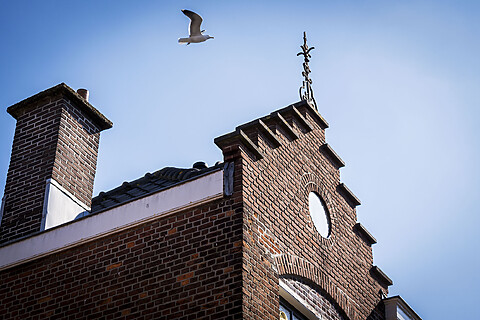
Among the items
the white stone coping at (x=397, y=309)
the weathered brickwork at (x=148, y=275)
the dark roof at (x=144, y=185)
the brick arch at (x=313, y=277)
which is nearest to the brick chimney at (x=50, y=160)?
the dark roof at (x=144, y=185)

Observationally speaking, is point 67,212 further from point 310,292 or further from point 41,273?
point 310,292

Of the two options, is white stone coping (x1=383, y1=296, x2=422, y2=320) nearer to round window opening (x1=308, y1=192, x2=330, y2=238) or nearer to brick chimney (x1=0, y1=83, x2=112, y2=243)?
round window opening (x1=308, y1=192, x2=330, y2=238)

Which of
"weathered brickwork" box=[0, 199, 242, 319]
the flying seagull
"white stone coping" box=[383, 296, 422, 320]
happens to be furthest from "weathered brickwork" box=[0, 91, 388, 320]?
the flying seagull

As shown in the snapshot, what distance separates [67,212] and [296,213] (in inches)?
144

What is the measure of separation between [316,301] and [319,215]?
1.47m

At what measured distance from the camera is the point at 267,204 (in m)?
10.9

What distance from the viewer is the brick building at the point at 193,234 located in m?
10.1

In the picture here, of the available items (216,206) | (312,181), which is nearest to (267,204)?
(216,206)

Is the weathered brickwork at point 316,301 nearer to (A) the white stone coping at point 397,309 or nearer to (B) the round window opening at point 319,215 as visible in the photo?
(B) the round window opening at point 319,215

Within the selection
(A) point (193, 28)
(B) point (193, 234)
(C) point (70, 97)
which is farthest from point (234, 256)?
(C) point (70, 97)

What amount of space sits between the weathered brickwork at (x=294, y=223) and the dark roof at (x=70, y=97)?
3541mm

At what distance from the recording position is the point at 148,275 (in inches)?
410

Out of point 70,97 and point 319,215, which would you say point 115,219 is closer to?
point 319,215

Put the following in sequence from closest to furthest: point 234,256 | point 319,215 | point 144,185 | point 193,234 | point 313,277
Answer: point 234,256, point 193,234, point 313,277, point 319,215, point 144,185
